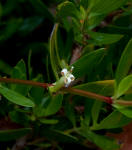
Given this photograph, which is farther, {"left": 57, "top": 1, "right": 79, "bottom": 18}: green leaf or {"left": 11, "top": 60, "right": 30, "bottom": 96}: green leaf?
{"left": 11, "top": 60, "right": 30, "bottom": 96}: green leaf

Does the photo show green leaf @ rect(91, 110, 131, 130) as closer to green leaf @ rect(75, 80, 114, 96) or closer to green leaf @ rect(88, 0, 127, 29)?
green leaf @ rect(75, 80, 114, 96)

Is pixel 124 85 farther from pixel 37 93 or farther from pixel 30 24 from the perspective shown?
pixel 30 24

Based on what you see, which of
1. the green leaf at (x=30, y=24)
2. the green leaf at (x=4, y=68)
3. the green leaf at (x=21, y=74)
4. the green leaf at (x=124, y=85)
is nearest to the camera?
the green leaf at (x=124, y=85)

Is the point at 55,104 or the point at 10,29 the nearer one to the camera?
the point at 55,104

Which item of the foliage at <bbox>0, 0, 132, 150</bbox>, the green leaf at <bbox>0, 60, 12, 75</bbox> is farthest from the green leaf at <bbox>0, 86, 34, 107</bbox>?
the green leaf at <bbox>0, 60, 12, 75</bbox>

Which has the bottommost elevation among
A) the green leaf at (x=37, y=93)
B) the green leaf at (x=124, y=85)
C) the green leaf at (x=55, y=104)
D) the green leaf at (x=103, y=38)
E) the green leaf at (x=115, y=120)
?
the green leaf at (x=115, y=120)

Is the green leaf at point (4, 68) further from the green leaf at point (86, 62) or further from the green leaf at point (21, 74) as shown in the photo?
the green leaf at point (86, 62)

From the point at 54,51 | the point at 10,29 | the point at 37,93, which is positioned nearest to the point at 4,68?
the point at 10,29

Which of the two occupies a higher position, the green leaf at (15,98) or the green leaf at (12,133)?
the green leaf at (15,98)

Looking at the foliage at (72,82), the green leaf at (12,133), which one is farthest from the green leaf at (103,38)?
the green leaf at (12,133)
